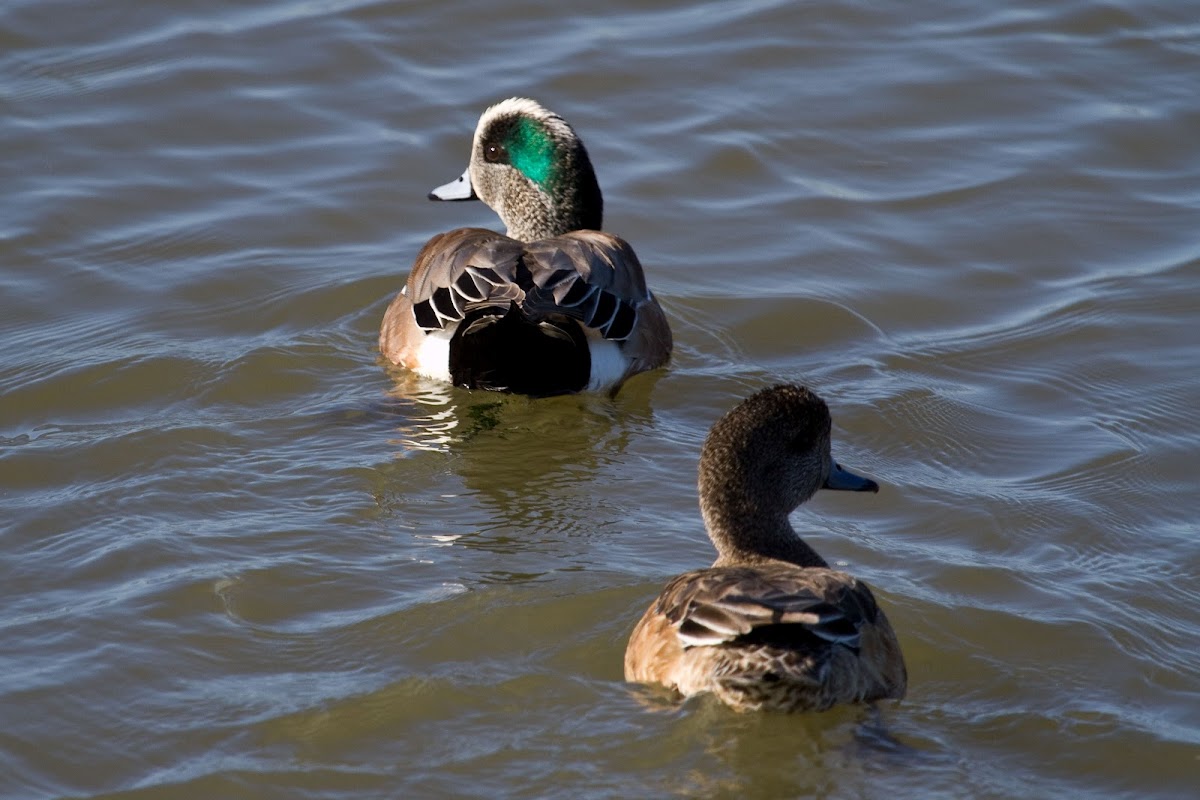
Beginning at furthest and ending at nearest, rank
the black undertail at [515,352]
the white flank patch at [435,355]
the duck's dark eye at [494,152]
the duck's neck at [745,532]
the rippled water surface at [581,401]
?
the duck's dark eye at [494,152], the white flank patch at [435,355], the black undertail at [515,352], the duck's neck at [745,532], the rippled water surface at [581,401]

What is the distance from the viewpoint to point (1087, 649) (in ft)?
19.6

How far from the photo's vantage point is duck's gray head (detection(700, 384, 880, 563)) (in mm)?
6008

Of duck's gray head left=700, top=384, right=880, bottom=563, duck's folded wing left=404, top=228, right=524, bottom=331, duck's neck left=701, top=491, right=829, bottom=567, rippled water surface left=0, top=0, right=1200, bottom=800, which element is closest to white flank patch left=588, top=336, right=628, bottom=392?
rippled water surface left=0, top=0, right=1200, bottom=800

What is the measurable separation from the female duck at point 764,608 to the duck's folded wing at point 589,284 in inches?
85.8

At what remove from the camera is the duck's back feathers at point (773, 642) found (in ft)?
16.6

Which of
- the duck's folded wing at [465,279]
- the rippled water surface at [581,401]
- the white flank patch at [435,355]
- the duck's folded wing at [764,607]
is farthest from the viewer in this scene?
the white flank patch at [435,355]

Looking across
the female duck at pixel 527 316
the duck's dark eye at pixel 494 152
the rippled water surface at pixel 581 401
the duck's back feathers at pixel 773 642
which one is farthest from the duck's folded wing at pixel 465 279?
the duck's back feathers at pixel 773 642

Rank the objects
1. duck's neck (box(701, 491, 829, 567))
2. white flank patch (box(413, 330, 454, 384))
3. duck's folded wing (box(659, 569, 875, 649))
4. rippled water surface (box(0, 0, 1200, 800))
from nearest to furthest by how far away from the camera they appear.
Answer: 1. duck's folded wing (box(659, 569, 875, 649))
2. rippled water surface (box(0, 0, 1200, 800))
3. duck's neck (box(701, 491, 829, 567))
4. white flank patch (box(413, 330, 454, 384))

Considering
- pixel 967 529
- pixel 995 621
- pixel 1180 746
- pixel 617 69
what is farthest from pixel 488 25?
pixel 1180 746

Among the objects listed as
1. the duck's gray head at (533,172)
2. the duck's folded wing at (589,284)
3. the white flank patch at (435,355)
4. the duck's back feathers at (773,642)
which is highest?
the duck's gray head at (533,172)

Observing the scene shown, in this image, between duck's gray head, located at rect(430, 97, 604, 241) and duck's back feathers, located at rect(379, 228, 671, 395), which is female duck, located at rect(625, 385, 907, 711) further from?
duck's gray head, located at rect(430, 97, 604, 241)

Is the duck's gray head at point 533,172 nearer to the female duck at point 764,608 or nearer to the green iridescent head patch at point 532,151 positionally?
the green iridescent head patch at point 532,151

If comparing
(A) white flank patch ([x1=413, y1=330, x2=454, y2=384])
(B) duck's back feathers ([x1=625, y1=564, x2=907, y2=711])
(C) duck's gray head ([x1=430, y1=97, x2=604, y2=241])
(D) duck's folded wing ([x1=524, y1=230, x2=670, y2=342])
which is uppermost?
(C) duck's gray head ([x1=430, y1=97, x2=604, y2=241])

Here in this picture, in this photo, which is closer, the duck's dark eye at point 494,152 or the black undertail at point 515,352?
the black undertail at point 515,352
